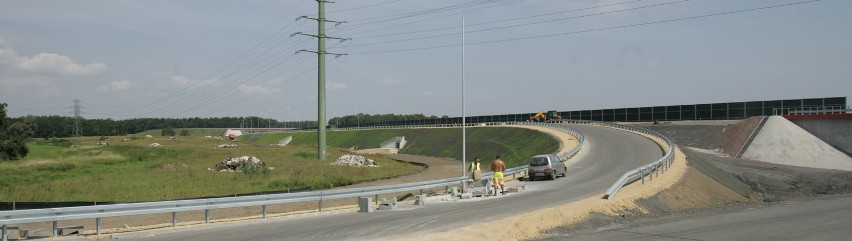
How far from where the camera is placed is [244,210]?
2500 cm

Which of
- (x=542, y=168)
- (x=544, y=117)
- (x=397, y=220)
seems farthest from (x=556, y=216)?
(x=544, y=117)

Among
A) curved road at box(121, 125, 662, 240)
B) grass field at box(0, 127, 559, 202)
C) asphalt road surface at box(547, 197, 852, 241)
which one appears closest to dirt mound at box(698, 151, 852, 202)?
curved road at box(121, 125, 662, 240)

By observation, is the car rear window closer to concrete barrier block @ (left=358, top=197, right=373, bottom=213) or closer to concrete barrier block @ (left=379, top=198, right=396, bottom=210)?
concrete barrier block @ (left=379, top=198, right=396, bottom=210)

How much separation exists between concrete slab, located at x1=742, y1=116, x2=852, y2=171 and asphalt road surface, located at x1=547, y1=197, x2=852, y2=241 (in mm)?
32947

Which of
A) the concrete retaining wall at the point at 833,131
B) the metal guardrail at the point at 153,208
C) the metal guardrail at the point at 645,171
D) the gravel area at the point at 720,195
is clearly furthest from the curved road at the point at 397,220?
the concrete retaining wall at the point at 833,131

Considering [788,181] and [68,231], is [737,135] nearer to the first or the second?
[788,181]

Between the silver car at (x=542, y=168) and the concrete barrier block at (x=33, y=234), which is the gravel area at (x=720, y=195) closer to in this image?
the silver car at (x=542, y=168)

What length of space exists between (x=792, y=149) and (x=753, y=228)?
140ft

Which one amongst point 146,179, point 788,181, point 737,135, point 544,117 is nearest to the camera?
point 788,181

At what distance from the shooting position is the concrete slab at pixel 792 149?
5367 cm

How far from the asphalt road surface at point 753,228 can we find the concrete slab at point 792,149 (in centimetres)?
3295

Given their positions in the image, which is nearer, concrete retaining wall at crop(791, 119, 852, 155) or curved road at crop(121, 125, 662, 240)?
curved road at crop(121, 125, 662, 240)

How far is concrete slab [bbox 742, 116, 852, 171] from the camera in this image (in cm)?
5367

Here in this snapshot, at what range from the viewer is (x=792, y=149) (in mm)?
55750
